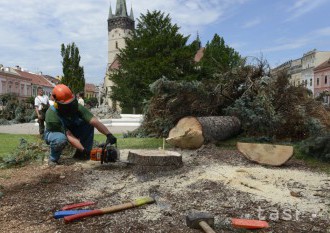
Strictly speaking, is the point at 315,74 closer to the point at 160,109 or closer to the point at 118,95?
the point at 118,95

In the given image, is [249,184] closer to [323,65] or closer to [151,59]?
[151,59]

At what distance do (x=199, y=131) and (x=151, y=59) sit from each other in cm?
2442

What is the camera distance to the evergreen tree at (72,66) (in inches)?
1304

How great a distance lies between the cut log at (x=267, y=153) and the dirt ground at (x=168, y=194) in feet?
0.42

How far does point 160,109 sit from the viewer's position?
820 centimetres

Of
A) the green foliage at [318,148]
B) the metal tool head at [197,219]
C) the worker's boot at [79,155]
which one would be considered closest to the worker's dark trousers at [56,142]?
the worker's boot at [79,155]

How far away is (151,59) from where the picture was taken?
30.5 m

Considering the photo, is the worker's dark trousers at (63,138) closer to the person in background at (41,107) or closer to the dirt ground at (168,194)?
the dirt ground at (168,194)

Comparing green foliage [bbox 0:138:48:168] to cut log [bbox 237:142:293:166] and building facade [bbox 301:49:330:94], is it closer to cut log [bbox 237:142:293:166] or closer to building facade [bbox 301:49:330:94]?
cut log [bbox 237:142:293:166]

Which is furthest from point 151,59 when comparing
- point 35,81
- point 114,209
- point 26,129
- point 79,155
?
point 35,81

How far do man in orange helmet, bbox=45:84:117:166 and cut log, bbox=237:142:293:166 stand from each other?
7.03ft

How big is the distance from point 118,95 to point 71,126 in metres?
28.3

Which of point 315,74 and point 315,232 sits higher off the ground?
point 315,74

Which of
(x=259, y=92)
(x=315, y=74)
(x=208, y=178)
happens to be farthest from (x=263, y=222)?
(x=315, y=74)
